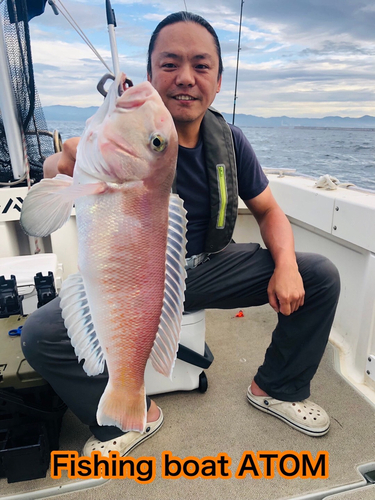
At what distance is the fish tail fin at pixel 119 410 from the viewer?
3.74ft

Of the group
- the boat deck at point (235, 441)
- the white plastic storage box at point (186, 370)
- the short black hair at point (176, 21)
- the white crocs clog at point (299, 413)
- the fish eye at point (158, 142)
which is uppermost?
the short black hair at point (176, 21)

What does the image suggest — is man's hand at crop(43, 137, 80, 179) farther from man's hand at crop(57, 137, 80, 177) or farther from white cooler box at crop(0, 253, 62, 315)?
white cooler box at crop(0, 253, 62, 315)

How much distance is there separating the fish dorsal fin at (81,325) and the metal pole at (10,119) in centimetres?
264

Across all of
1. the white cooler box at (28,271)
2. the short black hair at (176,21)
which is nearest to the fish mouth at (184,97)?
the short black hair at (176,21)

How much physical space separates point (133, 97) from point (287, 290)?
4.12 ft

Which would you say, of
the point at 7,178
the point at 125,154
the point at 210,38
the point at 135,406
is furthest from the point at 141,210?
the point at 7,178

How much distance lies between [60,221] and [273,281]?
1.23 metres

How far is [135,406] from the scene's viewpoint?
1.16 metres

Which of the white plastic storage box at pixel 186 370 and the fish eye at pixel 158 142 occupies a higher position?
the fish eye at pixel 158 142

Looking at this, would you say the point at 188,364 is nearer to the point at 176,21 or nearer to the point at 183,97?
the point at 183,97

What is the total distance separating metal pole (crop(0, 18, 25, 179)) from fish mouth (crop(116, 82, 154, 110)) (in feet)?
8.72

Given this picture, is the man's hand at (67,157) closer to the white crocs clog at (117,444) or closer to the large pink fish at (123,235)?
the large pink fish at (123,235)

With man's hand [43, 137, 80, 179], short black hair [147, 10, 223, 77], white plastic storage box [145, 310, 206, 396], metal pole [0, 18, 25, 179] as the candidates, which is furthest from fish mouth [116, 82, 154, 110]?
metal pole [0, 18, 25, 179]

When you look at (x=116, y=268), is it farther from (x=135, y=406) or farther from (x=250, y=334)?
(x=250, y=334)
